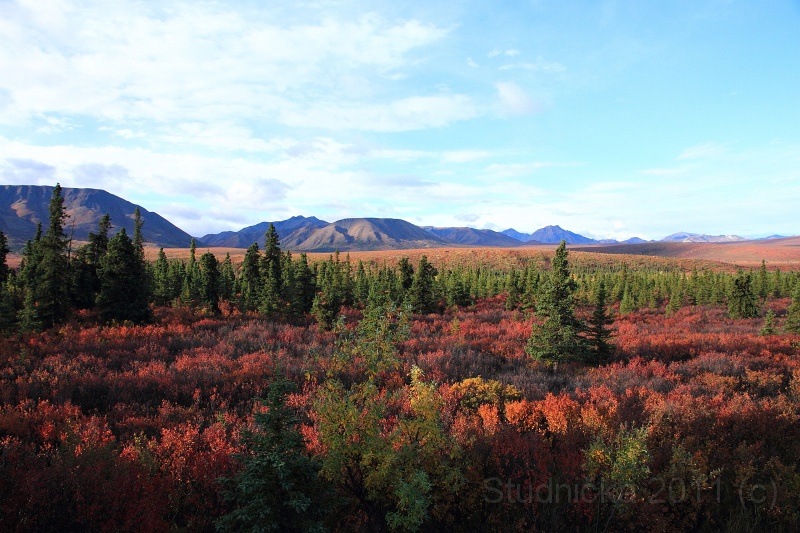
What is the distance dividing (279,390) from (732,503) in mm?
7567

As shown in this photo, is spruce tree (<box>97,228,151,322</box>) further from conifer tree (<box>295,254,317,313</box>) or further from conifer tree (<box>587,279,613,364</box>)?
conifer tree (<box>587,279,613,364</box>)

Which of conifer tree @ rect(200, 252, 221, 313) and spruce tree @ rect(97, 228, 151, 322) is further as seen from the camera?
conifer tree @ rect(200, 252, 221, 313)

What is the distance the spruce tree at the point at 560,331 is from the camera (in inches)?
536

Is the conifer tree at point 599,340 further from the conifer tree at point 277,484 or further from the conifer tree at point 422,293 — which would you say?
the conifer tree at point 422,293

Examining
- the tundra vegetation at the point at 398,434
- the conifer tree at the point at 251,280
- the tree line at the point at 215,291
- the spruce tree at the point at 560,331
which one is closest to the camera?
the tundra vegetation at the point at 398,434

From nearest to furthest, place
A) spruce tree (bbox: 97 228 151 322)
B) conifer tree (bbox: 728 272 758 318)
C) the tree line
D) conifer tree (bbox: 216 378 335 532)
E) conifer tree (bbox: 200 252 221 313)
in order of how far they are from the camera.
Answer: conifer tree (bbox: 216 378 335 532) → the tree line → spruce tree (bbox: 97 228 151 322) → conifer tree (bbox: 200 252 221 313) → conifer tree (bbox: 728 272 758 318)

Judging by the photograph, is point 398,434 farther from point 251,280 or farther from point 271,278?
point 251,280

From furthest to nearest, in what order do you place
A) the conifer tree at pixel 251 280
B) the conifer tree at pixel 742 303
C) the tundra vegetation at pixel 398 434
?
the conifer tree at pixel 742 303 < the conifer tree at pixel 251 280 < the tundra vegetation at pixel 398 434

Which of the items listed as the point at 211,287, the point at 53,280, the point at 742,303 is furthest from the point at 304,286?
the point at 742,303

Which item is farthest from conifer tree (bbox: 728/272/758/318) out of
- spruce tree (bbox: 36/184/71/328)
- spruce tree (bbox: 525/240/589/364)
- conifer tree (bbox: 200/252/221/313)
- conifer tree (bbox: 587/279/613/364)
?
spruce tree (bbox: 36/184/71/328)

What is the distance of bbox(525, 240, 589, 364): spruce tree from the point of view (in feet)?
44.7

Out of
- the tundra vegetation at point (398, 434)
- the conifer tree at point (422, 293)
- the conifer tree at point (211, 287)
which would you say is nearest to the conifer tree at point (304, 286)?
the conifer tree at point (211, 287)

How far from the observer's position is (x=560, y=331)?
44.7ft

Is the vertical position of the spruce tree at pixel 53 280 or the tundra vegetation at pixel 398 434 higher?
the spruce tree at pixel 53 280
